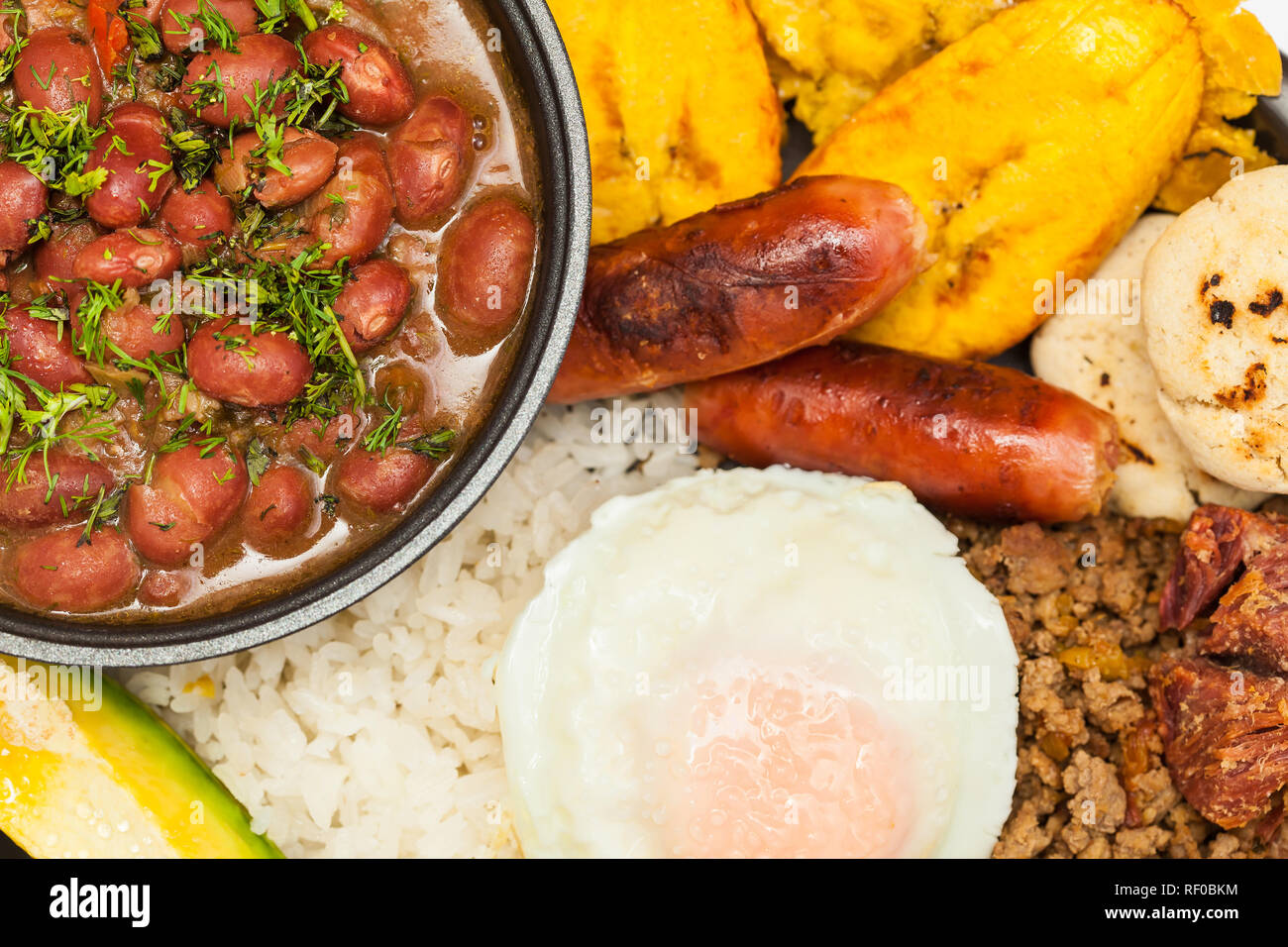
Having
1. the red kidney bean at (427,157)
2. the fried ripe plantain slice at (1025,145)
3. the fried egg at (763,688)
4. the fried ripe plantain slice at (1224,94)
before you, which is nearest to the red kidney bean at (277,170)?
the red kidney bean at (427,157)

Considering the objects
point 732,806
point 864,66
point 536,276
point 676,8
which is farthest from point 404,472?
point 864,66

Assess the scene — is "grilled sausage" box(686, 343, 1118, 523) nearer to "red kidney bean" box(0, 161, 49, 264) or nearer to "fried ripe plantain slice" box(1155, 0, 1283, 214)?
"fried ripe plantain slice" box(1155, 0, 1283, 214)

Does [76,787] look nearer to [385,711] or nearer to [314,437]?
[385,711]

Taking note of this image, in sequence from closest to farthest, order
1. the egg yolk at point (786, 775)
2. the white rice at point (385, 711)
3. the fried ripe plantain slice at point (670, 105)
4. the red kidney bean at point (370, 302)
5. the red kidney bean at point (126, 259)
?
the red kidney bean at point (126, 259) < the red kidney bean at point (370, 302) < the egg yolk at point (786, 775) < the fried ripe plantain slice at point (670, 105) < the white rice at point (385, 711)

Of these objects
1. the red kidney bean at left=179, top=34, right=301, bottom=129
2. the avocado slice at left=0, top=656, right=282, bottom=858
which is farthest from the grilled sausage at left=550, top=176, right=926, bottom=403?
the avocado slice at left=0, top=656, right=282, bottom=858

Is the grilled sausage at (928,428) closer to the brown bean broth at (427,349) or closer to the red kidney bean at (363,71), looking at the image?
the brown bean broth at (427,349)

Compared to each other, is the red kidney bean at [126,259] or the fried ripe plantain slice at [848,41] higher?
the fried ripe plantain slice at [848,41]
